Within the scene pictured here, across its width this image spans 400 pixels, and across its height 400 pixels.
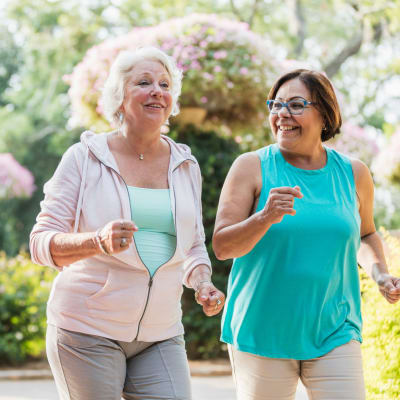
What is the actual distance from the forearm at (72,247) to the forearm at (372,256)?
128cm

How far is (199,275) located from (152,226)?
0.34 meters

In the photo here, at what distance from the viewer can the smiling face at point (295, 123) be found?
8.88 feet

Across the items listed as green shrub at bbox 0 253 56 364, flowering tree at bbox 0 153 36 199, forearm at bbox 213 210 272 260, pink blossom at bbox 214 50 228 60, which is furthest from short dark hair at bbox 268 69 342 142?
flowering tree at bbox 0 153 36 199

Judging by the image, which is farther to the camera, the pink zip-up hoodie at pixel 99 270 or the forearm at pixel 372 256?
the forearm at pixel 372 256

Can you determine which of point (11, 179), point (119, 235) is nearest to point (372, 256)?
point (119, 235)

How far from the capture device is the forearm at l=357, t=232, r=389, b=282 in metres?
2.89

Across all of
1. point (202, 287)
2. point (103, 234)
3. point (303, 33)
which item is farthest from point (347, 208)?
point (303, 33)

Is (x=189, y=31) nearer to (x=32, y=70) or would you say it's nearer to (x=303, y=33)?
(x=303, y=33)

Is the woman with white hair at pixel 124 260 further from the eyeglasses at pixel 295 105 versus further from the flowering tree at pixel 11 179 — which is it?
the flowering tree at pixel 11 179

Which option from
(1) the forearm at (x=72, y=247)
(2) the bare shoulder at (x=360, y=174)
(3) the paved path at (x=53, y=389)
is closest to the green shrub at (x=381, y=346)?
(2) the bare shoulder at (x=360, y=174)

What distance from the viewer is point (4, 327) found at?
23.2ft

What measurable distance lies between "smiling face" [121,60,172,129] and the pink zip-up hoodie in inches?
8.1

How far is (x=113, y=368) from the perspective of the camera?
2387 mm

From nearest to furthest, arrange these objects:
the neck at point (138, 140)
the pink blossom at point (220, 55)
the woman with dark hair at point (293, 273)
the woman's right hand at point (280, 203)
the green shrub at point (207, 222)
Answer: the woman's right hand at point (280, 203) → the woman with dark hair at point (293, 273) → the neck at point (138, 140) → the green shrub at point (207, 222) → the pink blossom at point (220, 55)
